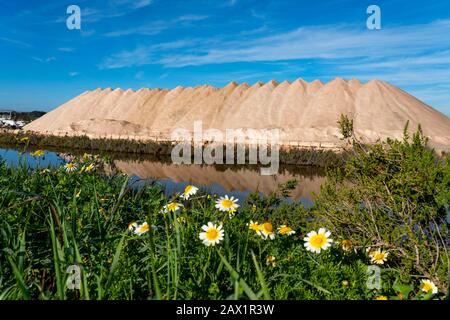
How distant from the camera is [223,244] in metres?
2.80

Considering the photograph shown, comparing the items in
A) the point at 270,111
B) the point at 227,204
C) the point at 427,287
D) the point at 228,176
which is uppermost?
the point at 270,111

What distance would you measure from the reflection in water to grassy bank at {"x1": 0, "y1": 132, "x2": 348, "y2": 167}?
2.08 m

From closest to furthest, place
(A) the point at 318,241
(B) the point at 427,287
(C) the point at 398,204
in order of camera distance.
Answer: (B) the point at 427,287 → (A) the point at 318,241 → (C) the point at 398,204

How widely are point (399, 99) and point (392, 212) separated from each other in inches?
1573

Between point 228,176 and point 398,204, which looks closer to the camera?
point 398,204

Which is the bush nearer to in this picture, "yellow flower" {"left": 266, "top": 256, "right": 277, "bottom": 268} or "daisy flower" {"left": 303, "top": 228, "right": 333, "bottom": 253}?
"daisy flower" {"left": 303, "top": 228, "right": 333, "bottom": 253}

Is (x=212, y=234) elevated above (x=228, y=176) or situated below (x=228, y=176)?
above

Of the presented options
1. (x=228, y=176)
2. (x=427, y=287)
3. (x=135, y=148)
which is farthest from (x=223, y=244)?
(x=135, y=148)

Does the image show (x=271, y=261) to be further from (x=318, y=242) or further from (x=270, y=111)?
(x=270, y=111)

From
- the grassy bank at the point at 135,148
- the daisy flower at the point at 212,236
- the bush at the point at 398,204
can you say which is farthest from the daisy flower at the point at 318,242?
the grassy bank at the point at 135,148

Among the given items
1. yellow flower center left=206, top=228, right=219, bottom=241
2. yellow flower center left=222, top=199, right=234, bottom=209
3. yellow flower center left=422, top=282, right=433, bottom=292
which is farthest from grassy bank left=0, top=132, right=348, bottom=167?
yellow flower center left=206, top=228, right=219, bottom=241

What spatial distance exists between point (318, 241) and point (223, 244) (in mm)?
672
